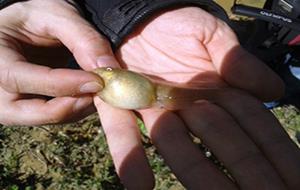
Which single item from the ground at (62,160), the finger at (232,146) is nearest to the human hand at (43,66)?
the finger at (232,146)

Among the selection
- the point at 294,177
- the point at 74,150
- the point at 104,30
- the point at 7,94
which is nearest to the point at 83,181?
the point at 74,150

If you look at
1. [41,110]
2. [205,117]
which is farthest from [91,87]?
[205,117]

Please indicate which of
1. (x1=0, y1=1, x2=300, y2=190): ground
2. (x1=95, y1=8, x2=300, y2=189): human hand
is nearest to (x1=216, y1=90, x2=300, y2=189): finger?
(x1=95, y1=8, x2=300, y2=189): human hand

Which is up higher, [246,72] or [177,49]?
[246,72]

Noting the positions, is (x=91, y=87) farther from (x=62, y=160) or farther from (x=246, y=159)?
(x=62, y=160)

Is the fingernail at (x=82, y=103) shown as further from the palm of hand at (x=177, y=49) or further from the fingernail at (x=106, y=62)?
the palm of hand at (x=177, y=49)
